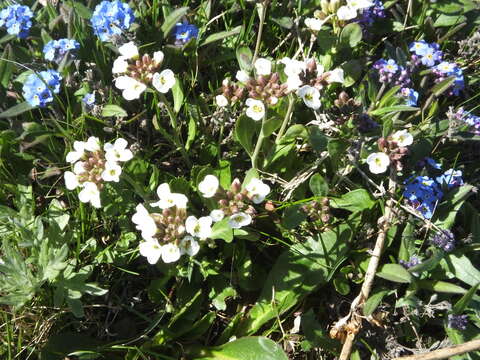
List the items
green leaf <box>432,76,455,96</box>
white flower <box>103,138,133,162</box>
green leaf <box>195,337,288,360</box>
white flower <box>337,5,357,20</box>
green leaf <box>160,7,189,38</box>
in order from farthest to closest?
green leaf <box>160,7,189,38</box>, green leaf <box>432,76,455,96</box>, white flower <box>337,5,357,20</box>, green leaf <box>195,337,288,360</box>, white flower <box>103,138,133,162</box>

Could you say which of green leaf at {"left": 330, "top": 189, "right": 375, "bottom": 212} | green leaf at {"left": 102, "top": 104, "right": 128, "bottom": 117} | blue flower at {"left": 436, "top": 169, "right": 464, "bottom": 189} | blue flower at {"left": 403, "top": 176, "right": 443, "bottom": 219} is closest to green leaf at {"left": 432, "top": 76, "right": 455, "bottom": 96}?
blue flower at {"left": 436, "top": 169, "right": 464, "bottom": 189}

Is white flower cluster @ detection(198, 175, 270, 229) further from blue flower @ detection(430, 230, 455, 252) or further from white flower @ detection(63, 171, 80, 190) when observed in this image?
blue flower @ detection(430, 230, 455, 252)

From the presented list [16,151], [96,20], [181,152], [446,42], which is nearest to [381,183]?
[181,152]

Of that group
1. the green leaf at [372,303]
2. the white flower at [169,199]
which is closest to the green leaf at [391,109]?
the green leaf at [372,303]

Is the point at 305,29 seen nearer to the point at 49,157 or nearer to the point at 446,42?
the point at 446,42

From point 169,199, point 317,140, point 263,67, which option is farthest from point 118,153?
point 317,140

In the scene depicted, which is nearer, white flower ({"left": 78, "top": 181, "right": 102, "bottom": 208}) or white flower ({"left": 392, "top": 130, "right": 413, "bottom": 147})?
white flower ({"left": 78, "top": 181, "right": 102, "bottom": 208})
